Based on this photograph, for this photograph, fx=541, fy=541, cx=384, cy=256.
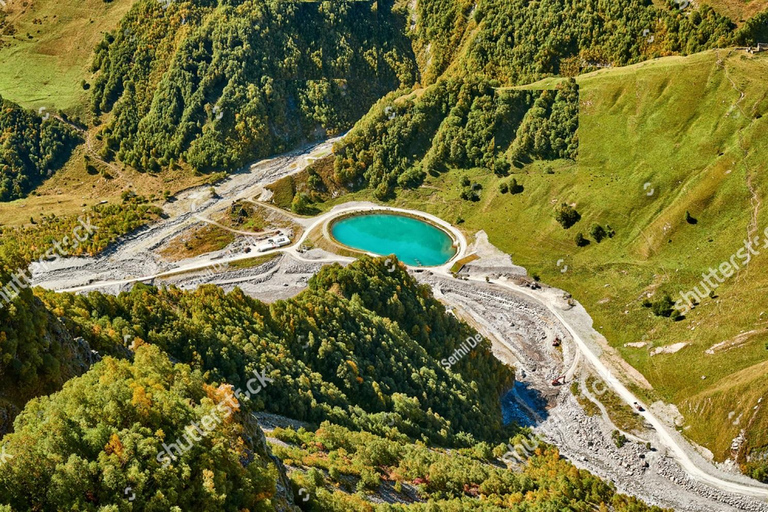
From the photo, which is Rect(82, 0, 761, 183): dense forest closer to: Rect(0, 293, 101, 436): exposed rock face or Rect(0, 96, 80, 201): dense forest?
Rect(0, 96, 80, 201): dense forest

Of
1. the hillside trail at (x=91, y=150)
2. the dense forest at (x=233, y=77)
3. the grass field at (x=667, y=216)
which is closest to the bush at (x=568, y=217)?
the grass field at (x=667, y=216)

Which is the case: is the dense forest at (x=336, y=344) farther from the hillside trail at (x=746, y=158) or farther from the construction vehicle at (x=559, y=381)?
the hillside trail at (x=746, y=158)

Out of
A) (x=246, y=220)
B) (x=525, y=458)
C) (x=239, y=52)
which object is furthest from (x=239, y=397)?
(x=239, y=52)

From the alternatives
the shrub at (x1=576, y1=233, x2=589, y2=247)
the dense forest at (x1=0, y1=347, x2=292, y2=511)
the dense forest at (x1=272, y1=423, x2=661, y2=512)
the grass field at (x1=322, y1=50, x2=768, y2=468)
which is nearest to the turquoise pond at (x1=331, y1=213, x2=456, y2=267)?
the grass field at (x1=322, y1=50, x2=768, y2=468)

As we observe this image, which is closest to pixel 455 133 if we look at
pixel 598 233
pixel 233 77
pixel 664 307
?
pixel 598 233

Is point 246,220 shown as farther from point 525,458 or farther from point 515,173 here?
point 525,458

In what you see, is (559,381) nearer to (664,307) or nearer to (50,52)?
(664,307)
